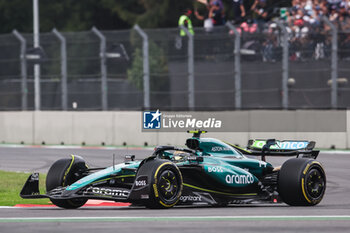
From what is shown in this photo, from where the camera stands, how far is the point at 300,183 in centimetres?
1145

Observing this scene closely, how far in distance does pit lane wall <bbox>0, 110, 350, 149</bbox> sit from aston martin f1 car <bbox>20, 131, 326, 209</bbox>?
404 inches

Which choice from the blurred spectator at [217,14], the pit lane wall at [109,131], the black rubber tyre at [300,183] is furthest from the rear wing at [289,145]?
the blurred spectator at [217,14]

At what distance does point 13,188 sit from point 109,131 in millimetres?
10710

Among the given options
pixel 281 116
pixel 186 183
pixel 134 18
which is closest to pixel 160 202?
pixel 186 183

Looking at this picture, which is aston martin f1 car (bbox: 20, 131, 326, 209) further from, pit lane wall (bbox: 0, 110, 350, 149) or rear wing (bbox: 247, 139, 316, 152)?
pit lane wall (bbox: 0, 110, 350, 149)

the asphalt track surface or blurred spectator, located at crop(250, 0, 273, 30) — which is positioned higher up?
blurred spectator, located at crop(250, 0, 273, 30)

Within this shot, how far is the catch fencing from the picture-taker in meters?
22.8

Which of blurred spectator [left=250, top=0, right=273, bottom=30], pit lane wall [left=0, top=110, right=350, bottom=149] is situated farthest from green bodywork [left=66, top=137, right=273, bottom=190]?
blurred spectator [left=250, top=0, right=273, bottom=30]

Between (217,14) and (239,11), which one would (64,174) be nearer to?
(217,14)

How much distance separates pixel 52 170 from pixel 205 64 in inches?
511

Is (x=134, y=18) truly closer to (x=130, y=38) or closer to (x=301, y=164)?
(x=130, y=38)

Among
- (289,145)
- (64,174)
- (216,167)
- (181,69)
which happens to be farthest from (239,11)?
(64,174)

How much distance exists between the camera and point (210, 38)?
952 inches

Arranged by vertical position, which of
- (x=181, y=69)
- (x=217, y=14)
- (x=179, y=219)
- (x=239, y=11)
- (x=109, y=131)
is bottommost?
(x=179, y=219)
